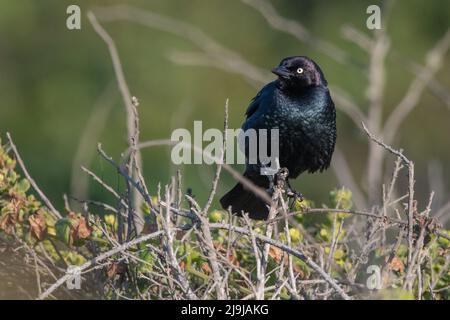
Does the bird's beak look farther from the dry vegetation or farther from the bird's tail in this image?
the dry vegetation

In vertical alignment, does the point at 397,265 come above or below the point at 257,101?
below

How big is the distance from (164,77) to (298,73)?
7545 mm

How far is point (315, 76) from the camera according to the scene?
538 centimetres

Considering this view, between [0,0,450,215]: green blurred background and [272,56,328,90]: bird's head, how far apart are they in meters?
5.26

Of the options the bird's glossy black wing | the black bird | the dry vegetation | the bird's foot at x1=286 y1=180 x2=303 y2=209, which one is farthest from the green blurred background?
the dry vegetation

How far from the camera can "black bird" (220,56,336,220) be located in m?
5.28

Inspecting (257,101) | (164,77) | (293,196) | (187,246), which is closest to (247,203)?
(293,196)

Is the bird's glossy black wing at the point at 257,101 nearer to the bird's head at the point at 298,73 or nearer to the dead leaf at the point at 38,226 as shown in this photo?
the bird's head at the point at 298,73

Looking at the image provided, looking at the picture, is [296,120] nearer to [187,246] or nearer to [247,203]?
[247,203]

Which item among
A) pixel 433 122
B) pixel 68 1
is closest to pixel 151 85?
pixel 68 1

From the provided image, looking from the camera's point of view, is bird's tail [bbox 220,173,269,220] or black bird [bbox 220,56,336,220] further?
black bird [bbox 220,56,336,220]

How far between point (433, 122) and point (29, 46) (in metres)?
4.95

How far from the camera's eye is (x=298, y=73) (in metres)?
5.35

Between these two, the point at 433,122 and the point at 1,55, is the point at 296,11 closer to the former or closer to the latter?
the point at 433,122
